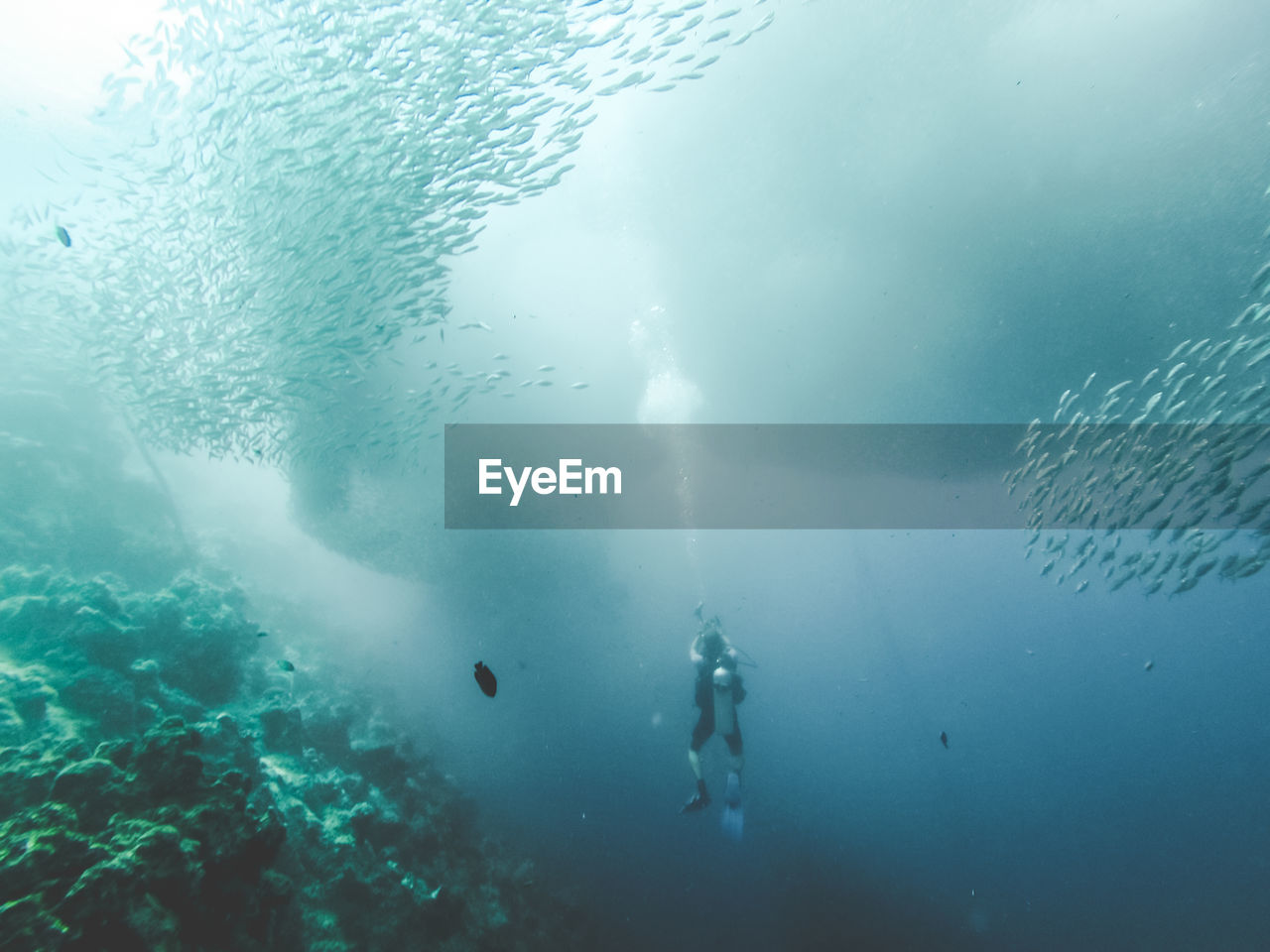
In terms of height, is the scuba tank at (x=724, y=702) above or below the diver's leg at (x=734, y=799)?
above

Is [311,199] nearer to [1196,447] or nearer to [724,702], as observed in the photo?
[724,702]

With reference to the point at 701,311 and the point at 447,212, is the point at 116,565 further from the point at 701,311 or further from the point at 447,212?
the point at 701,311

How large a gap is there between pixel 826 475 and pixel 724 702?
17562mm

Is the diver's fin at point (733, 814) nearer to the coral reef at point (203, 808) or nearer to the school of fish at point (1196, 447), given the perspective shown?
the coral reef at point (203, 808)

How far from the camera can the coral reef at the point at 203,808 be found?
3.17 meters

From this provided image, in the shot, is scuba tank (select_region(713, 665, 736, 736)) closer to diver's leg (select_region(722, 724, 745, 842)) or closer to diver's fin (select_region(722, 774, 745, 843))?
diver's leg (select_region(722, 724, 745, 842))

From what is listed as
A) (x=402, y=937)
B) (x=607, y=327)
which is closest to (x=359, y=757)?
(x=402, y=937)

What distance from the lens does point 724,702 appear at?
10.0m

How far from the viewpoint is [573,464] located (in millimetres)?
18109

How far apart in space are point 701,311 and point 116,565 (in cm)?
2048

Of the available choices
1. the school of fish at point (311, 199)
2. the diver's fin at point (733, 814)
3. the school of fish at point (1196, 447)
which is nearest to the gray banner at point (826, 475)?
the school of fish at point (1196, 447)

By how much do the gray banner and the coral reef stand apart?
643 centimetres

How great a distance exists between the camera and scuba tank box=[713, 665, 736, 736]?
9719 millimetres

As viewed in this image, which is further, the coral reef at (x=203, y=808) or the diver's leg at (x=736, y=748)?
the diver's leg at (x=736, y=748)
